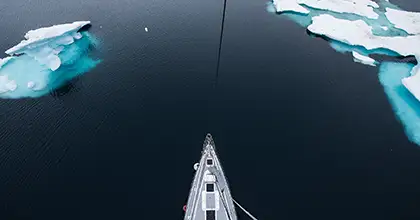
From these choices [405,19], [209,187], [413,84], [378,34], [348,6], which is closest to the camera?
[209,187]

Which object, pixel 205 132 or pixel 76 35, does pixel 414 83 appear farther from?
pixel 76 35

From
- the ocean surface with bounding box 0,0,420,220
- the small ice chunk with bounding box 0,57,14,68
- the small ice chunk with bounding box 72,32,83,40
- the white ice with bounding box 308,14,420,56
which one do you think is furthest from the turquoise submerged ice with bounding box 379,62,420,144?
the small ice chunk with bounding box 0,57,14,68

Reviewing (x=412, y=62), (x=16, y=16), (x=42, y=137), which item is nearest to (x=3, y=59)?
(x=16, y=16)

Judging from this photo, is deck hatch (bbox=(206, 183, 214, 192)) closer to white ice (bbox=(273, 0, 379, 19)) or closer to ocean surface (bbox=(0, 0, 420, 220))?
ocean surface (bbox=(0, 0, 420, 220))

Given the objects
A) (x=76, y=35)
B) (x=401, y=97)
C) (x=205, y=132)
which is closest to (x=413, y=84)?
(x=401, y=97)

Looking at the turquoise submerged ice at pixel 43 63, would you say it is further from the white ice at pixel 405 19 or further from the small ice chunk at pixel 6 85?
the white ice at pixel 405 19

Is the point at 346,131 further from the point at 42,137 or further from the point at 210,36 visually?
the point at 42,137

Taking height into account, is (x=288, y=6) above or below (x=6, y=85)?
above
